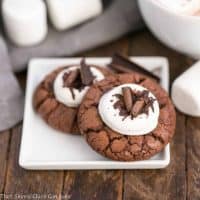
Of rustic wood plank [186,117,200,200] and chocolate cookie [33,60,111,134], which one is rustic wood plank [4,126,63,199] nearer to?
chocolate cookie [33,60,111,134]

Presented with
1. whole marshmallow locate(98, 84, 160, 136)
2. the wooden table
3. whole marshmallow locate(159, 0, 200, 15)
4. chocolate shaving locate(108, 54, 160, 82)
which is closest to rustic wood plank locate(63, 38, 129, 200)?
the wooden table

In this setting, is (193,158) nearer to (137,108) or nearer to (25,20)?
(137,108)

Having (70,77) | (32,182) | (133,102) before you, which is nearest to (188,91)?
(133,102)

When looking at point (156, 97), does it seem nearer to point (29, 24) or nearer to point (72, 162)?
point (72, 162)

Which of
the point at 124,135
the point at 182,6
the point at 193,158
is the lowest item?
the point at 193,158

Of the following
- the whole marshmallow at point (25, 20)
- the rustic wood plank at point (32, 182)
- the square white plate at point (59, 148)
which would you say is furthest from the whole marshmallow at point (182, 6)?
the rustic wood plank at point (32, 182)
